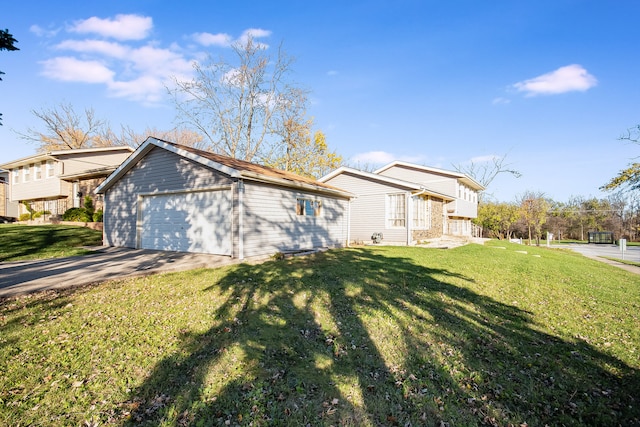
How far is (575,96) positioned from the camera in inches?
600

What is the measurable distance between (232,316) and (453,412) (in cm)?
341

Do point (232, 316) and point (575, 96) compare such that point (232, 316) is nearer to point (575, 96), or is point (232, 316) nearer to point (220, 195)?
point (220, 195)

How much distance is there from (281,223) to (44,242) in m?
9.92

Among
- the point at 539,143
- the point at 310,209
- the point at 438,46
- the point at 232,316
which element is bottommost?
the point at 232,316

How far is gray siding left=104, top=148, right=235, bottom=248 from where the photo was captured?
10289 millimetres

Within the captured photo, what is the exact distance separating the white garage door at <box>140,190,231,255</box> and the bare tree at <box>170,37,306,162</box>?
15.5 metres

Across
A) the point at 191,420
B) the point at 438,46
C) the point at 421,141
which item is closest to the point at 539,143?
the point at 421,141

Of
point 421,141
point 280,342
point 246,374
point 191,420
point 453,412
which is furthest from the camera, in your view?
point 421,141

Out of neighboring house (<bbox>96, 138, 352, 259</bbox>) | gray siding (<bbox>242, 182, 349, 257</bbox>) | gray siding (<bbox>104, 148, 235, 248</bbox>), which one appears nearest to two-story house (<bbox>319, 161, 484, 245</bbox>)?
gray siding (<bbox>242, 182, 349, 257</bbox>)

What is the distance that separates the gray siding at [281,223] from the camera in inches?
385

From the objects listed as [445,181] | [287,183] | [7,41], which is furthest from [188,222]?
[445,181]

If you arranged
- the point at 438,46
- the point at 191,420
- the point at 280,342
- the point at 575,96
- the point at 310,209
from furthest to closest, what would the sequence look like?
the point at 575,96, the point at 438,46, the point at 310,209, the point at 280,342, the point at 191,420

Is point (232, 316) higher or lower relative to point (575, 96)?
lower

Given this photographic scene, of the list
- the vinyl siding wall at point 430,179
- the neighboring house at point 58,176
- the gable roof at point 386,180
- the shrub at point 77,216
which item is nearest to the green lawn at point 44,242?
the shrub at point 77,216
